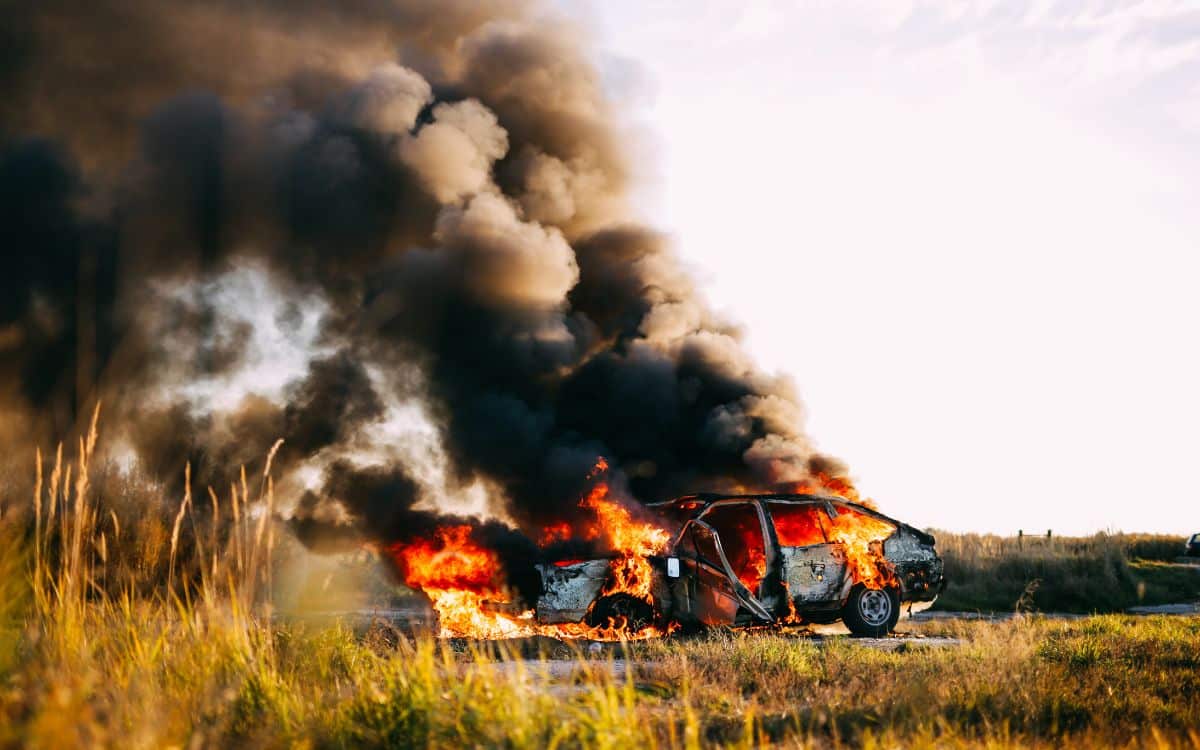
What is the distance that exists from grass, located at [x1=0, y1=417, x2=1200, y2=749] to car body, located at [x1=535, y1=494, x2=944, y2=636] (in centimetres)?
100

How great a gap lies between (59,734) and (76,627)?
7.49 feet

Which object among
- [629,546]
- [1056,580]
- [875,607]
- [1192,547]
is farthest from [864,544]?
[1192,547]

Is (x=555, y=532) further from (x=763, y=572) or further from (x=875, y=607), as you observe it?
(x=875, y=607)

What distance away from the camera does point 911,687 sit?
6.19 m

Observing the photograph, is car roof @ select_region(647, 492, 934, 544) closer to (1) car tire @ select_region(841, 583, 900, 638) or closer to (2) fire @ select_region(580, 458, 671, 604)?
(2) fire @ select_region(580, 458, 671, 604)

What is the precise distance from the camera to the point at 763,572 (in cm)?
994

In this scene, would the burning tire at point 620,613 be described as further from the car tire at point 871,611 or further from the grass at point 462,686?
the car tire at point 871,611

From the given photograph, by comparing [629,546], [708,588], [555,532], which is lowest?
[708,588]

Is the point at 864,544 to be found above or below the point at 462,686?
above

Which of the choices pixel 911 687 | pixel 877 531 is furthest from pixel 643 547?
pixel 911 687

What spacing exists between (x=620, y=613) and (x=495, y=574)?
6.14 ft

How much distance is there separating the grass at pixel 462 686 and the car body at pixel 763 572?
3.27ft

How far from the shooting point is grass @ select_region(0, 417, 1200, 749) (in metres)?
3.93

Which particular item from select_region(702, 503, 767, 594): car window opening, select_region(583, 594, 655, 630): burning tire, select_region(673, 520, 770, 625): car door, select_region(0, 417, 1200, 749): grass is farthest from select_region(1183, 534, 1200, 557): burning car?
select_region(583, 594, 655, 630): burning tire
